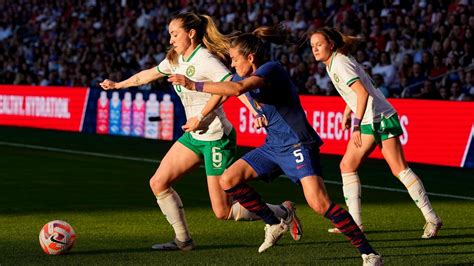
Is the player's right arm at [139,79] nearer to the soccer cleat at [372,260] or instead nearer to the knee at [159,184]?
the knee at [159,184]

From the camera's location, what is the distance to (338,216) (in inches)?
329

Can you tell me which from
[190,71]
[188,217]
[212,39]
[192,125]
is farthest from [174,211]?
[188,217]

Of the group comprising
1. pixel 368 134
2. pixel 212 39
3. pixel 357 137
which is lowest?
pixel 368 134

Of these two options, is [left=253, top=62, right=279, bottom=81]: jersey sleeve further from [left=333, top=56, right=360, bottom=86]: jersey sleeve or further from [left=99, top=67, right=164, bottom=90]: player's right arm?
[left=333, top=56, right=360, bottom=86]: jersey sleeve

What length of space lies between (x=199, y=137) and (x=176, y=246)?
39.4 inches

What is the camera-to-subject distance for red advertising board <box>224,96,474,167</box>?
1823 centimetres

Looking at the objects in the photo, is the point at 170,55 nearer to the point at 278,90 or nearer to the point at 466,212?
the point at 278,90

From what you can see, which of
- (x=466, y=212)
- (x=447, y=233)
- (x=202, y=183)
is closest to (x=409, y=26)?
(x=202, y=183)

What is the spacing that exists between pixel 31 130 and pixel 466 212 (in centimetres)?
1666

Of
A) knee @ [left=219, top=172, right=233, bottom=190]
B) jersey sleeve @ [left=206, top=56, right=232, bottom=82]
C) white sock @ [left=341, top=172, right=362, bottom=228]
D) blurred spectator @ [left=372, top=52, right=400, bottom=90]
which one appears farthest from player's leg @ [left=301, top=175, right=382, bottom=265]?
blurred spectator @ [left=372, top=52, right=400, bottom=90]

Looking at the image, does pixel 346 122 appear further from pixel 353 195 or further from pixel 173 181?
pixel 173 181

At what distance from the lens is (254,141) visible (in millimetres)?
22000

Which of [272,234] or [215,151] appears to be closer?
[272,234]

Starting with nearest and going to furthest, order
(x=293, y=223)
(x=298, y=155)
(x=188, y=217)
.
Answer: (x=298, y=155) < (x=293, y=223) < (x=188, y=217)
